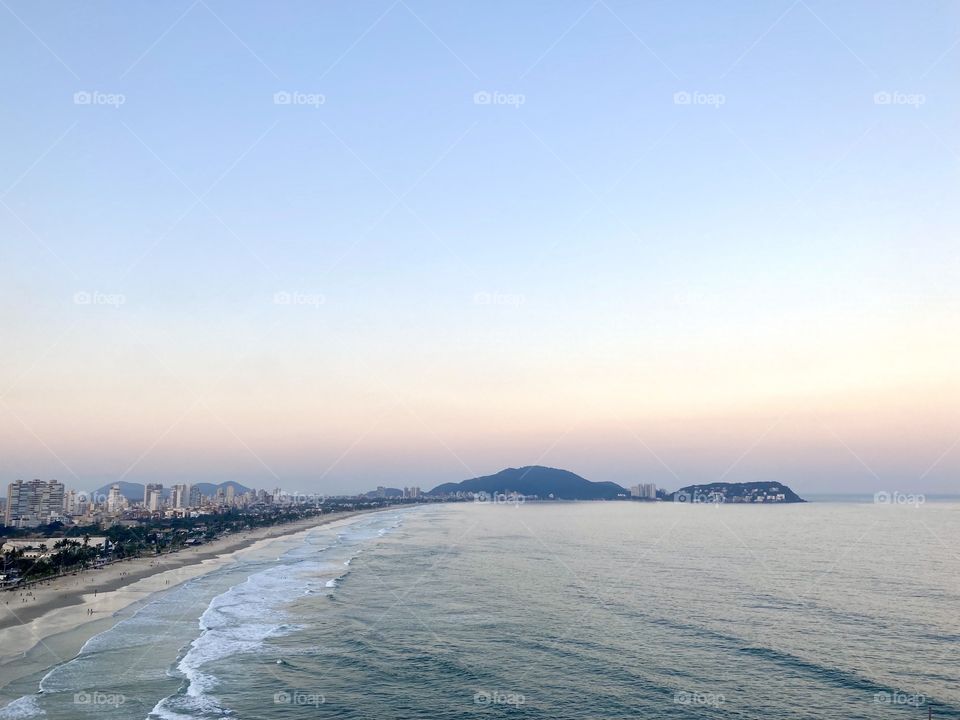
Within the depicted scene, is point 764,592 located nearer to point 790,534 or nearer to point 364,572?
point 364,572

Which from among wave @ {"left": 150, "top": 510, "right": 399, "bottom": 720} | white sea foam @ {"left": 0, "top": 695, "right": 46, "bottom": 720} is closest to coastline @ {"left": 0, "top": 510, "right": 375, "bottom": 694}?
white sea foam @ {"left": 0, "top": 695, "right": 46, "bottom": 720}

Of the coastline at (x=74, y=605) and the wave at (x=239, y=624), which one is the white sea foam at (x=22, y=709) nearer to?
the coastline at (x=74, y=605)

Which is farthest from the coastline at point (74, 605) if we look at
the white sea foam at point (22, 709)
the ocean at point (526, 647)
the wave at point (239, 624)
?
the wave at point (239, 624)

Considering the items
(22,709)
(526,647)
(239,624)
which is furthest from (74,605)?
(526,647)

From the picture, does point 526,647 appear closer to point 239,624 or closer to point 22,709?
point 239,624

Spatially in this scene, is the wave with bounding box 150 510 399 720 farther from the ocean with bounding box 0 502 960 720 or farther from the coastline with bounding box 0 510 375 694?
the coastline with bounding box 0 510 375 694
